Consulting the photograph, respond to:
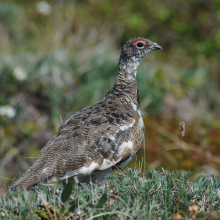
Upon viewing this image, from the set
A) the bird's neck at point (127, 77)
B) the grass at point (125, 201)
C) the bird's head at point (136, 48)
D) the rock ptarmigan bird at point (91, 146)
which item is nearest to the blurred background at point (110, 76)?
the rock ptarmigan bird at point (91, 146)

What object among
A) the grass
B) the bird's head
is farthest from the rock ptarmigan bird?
the bird's head

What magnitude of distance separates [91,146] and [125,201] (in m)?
0.82

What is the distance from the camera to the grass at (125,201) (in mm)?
2342

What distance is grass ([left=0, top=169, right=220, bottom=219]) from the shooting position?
2.34 m

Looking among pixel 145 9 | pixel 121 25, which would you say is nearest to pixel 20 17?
pixel 121 25

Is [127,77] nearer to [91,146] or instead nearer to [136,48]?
[136,48]

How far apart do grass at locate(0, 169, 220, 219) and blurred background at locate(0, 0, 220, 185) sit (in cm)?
113

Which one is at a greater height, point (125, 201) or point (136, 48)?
point (136, 48)

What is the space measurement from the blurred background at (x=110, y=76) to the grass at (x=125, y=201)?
1.13 meters

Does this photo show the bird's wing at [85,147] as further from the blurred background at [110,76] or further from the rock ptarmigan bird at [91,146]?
the blurred background at [110,76]

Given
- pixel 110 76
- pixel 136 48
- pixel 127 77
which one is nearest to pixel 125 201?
pixel 127 77

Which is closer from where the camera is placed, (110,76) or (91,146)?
(91,146)

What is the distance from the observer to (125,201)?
8.20 feet

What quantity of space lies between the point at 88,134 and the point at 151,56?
7.60 m
